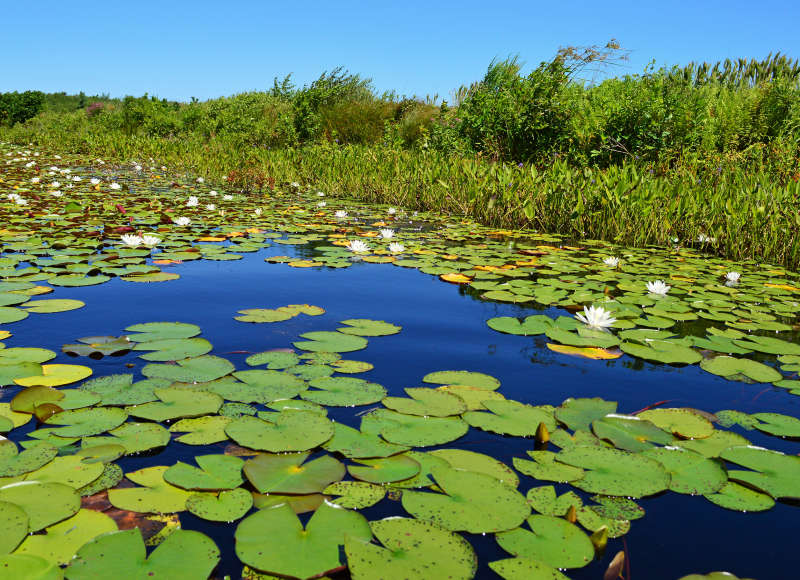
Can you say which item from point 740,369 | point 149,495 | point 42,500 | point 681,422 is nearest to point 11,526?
point 42,500

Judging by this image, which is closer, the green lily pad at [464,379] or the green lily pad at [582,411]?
the green lily pad at [582,411]

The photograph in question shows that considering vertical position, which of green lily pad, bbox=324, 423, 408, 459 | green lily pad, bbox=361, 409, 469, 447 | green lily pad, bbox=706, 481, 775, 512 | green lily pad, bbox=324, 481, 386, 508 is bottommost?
green lily pad, bbox=324, 481, 386, 508

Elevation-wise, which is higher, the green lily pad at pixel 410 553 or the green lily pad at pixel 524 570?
the green lily pad at pixel 410 553

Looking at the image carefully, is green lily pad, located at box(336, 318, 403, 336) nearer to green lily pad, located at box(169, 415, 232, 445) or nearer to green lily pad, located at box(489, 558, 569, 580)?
green lily pad, located at box(169, 415, 232, 445)

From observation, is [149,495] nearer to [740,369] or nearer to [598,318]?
[598,318]

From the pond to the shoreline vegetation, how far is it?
5.42ft

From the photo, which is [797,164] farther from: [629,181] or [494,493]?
[494,493]

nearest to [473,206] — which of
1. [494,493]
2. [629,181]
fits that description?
[629,181]

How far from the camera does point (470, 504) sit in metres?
1.18

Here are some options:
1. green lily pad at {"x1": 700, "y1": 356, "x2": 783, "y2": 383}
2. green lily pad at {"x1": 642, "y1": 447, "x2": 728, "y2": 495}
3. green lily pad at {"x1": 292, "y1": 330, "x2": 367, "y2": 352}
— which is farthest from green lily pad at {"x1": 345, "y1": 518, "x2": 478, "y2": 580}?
green lily pad at {"x1": 700, "y1": 356, "x2": 783, "y2": 383}

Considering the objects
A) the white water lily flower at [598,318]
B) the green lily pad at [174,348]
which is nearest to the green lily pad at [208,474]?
the green lily pad at [174,348]

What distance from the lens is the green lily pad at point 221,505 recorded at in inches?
44.1

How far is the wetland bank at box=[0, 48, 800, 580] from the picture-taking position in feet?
3.49

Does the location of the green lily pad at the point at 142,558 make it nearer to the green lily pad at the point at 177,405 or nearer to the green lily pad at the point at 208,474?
the green lily pad at the point at 208,474
